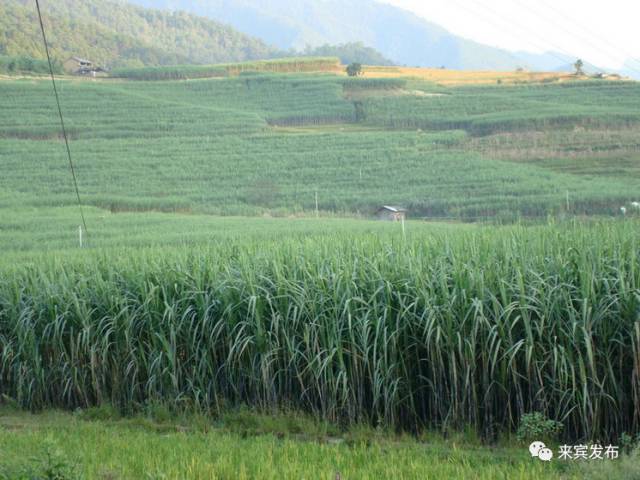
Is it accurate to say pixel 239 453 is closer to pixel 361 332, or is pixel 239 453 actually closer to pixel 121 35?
pixel 361 332

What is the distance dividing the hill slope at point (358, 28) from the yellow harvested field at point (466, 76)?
365 feet

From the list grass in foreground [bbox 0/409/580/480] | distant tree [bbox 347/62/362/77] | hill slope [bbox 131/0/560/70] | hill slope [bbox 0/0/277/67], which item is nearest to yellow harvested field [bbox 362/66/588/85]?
distant tree [bbox 347/62/362/77]

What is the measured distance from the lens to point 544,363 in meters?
6.32

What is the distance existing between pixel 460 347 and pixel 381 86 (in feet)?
108

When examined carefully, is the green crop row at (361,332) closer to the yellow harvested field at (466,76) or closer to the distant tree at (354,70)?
the yellow harvested field at (466,76)

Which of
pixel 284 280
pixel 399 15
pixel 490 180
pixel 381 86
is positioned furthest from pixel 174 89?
pixel 399 15

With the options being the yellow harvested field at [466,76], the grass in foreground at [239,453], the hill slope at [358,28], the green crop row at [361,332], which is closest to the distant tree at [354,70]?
the yellow harvested field at [466,76]

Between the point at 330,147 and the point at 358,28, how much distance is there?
477 feet

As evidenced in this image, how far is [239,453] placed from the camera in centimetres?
576

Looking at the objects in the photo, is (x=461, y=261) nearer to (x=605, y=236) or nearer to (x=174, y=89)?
(x=605, y=236)

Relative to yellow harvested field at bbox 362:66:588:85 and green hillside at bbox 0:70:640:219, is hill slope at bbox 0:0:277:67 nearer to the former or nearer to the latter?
green hillside at bbox 0:70:640:219

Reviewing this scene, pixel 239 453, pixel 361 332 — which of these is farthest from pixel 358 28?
pixel 239 453

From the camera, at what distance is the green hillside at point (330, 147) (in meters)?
26.9

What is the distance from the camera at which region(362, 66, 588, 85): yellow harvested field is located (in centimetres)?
3922
